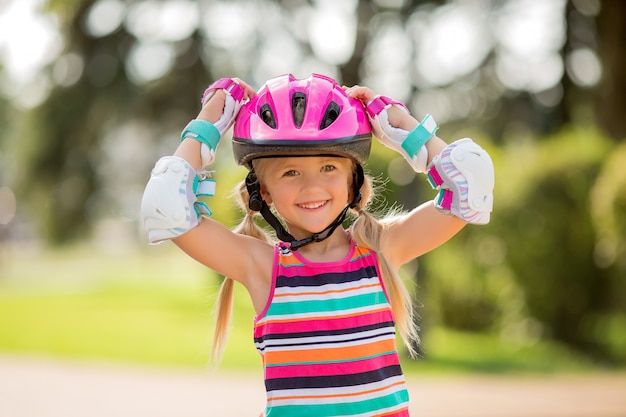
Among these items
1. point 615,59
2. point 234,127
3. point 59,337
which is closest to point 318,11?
point 615,59

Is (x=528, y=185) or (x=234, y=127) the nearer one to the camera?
(x=234, y=127)

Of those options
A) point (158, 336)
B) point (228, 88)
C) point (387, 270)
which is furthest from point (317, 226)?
point (158, 336)

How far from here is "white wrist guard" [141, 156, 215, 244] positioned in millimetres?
2938

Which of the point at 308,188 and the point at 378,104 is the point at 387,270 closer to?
the point at 308,188

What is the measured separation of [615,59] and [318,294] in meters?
13.6

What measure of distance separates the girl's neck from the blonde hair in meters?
0.06

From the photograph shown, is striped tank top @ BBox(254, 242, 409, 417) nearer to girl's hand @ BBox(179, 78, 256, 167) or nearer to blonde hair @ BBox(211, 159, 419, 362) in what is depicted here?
blonde hair @ BBox(211, 159, 419, 362)

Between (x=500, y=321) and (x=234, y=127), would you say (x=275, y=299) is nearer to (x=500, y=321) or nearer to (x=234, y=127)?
(x=234, y=127)

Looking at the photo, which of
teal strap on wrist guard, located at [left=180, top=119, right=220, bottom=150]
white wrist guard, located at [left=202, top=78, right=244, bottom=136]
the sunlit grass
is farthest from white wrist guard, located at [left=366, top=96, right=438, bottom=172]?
the sunlit grass

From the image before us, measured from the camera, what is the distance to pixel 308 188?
3080 millimetres

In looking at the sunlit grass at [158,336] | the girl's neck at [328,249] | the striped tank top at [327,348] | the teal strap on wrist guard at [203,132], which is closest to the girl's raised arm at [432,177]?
the girl's neck at [328,249]

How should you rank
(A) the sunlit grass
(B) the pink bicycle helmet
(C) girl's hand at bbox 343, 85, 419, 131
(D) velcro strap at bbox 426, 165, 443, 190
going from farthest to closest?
(A) the sunlit grass
(C) girl's hand at bbox 343, 85, 419, 131
(D) velcro strap at bbox 426, 165, 443, 190
(B) the pink bicycle helmet

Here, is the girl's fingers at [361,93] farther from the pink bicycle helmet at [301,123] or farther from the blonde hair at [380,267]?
the blonde hair at [380,267]

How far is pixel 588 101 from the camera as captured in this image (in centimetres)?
1902
